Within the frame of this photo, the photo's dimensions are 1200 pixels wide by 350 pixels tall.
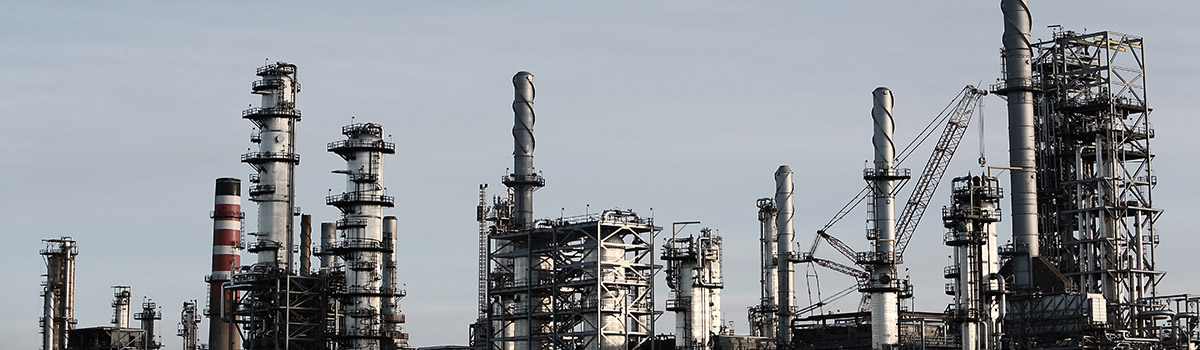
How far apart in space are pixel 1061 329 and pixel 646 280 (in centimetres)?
3084

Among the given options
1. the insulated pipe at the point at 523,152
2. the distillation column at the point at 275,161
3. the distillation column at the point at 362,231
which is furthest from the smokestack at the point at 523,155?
the distillation column at the point at 275,161

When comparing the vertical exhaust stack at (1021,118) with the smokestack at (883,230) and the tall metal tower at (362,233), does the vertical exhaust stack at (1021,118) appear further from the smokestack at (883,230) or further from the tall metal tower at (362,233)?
the tall metal tower at (362,233)

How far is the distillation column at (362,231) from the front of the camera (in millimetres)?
119875

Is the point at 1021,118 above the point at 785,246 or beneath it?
above

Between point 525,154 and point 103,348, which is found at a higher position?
point 525,154

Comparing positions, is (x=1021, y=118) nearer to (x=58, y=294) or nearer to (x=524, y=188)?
(x=524, y=188)

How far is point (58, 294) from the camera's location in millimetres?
147000

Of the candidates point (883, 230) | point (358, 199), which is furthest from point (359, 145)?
point (883, 230)

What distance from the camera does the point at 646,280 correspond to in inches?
4205

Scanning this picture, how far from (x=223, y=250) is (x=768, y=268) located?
44.6 m

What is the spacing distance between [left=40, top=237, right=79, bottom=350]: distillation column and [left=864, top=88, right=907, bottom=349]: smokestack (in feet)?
235

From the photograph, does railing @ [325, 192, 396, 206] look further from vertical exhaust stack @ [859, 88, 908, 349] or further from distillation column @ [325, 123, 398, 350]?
vertical exhaust stack @ [859, 88, 908, 349]

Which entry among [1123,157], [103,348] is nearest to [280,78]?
[103,348]

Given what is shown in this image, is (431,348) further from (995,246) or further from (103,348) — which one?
(995,246)
